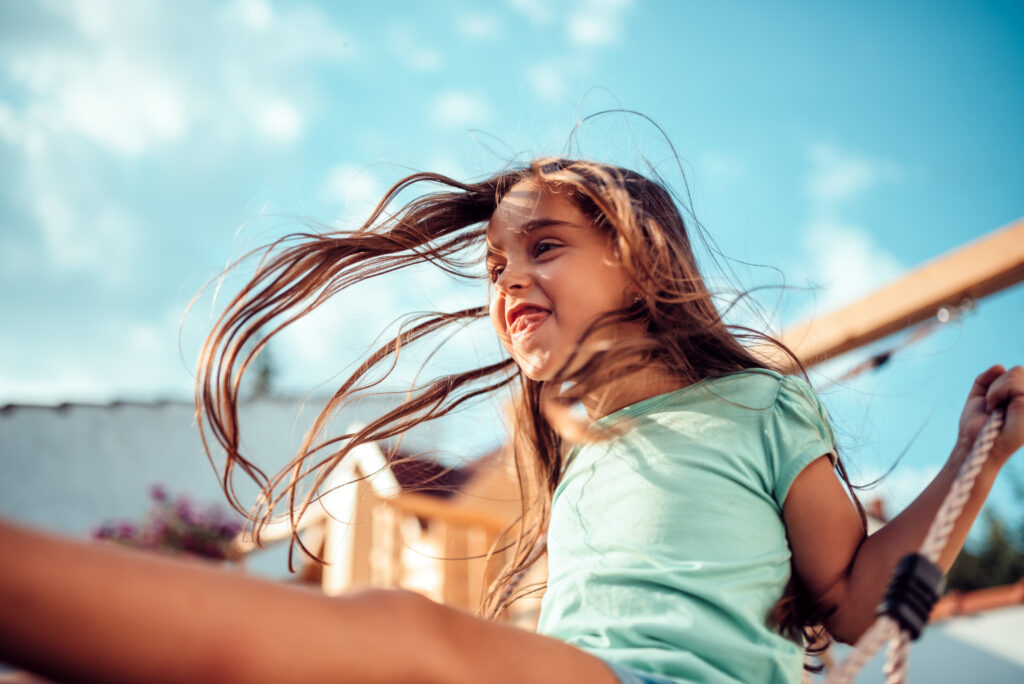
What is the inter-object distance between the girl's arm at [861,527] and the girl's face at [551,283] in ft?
1.44

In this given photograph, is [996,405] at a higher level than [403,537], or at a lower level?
higher

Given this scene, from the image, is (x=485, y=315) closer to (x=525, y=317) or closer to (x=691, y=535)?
(x=525, y=317)

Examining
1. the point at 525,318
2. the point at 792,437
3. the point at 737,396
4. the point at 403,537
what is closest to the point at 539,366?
the point at 525,318

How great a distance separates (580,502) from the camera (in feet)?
4.31

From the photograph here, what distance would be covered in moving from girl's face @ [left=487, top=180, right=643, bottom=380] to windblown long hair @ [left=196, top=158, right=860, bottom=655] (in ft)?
0.11

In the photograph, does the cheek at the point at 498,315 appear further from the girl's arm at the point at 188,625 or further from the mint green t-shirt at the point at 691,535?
the girl's arm at the point at 188,625

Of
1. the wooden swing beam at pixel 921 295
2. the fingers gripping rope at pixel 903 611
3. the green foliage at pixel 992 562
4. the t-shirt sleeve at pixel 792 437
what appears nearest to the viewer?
the fingers gripping rope at pixel 903 611

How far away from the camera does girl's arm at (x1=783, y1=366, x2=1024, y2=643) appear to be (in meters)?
1.06

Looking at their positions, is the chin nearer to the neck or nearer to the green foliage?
the neck

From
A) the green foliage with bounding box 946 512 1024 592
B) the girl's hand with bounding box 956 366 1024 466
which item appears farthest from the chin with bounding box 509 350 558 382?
the green foliage with bounding box 946 512 1024 592

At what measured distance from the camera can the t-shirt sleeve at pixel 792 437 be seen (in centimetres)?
114

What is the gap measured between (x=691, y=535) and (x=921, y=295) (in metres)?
1.81

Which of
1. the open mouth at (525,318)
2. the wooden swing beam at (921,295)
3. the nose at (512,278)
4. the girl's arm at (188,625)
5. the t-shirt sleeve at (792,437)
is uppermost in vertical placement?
the wooden swing beam at (921,295)

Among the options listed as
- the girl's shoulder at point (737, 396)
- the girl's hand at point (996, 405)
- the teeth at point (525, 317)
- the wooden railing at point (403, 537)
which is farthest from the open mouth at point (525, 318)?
the wooden railing at point (403, 537)
